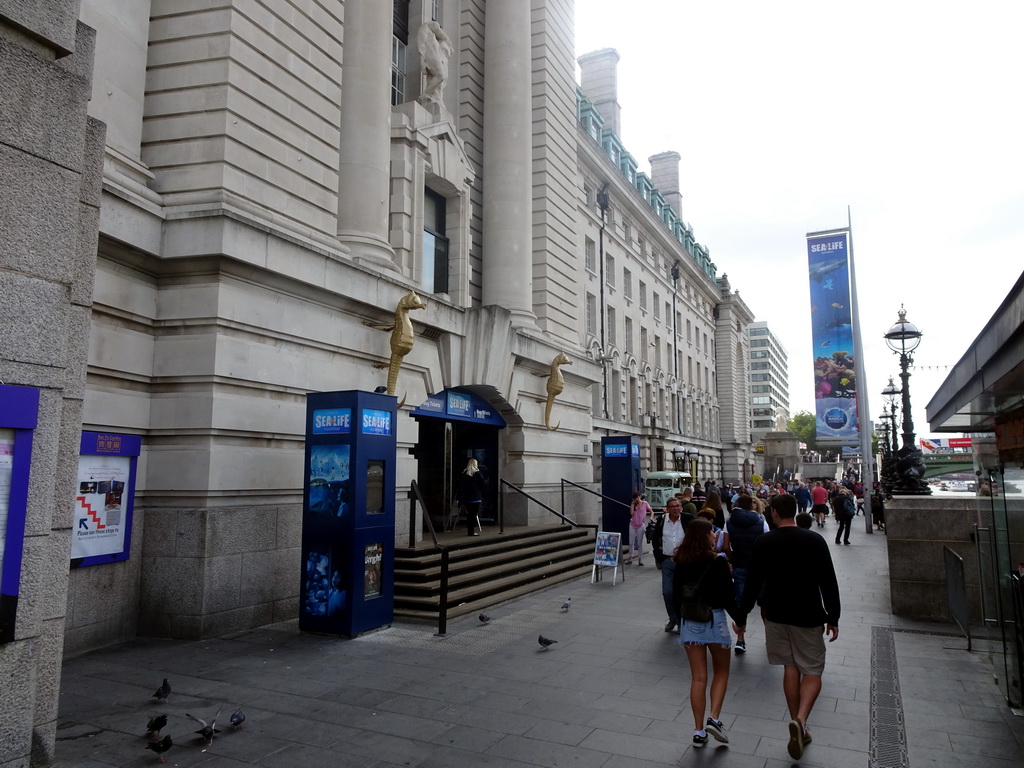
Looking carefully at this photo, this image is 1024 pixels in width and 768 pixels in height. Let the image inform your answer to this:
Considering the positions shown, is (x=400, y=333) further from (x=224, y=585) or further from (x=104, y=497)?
(x=104, y=497)

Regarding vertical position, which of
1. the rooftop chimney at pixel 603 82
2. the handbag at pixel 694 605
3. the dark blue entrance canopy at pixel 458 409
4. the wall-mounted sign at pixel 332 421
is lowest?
the handbag at pixel 694 605

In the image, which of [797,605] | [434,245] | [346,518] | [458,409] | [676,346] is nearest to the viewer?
[797,605]

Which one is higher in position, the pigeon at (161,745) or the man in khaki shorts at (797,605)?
the man in khaki shorts at (797,605)

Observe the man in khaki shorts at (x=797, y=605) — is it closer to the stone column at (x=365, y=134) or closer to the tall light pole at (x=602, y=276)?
the stone column at (x=365, y=134)

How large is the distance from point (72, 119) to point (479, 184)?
1555 cm

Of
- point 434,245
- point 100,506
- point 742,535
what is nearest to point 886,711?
point 742,535

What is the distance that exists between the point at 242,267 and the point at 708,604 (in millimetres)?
7524

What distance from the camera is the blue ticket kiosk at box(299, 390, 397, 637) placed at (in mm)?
9109

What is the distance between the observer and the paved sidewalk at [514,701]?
525 centimetres

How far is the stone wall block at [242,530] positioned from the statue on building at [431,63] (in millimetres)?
11100

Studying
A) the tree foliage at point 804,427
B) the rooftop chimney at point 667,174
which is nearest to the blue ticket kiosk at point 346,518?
the rooftop chimney at point 667,174

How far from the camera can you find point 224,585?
30.3ft

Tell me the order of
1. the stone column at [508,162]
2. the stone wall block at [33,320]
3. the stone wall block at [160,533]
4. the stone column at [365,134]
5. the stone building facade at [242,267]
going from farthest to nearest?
the stone column at [508,162]
the stone column at [365,134]
the stone wall block at [160,533]
the stone building facade at [242,267]
the stone wall block at [33,320]

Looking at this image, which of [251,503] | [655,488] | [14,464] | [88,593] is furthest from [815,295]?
[14,464]
